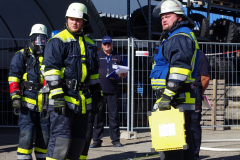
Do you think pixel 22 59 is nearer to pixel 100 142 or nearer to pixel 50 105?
pixel 50 105

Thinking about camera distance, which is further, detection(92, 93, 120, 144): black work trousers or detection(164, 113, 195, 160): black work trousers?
detection(92, 93, 120, 144): black work trousers

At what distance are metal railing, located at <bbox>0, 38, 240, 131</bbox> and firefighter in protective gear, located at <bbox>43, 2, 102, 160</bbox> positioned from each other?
149 inches

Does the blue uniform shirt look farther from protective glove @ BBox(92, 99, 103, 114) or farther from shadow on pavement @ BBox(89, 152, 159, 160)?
protective glove @ BBox(92, 99, 103, 114)

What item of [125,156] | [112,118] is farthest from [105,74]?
[125,156]

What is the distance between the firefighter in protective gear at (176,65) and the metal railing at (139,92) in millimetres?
3787

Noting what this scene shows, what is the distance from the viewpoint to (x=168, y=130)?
3697mm

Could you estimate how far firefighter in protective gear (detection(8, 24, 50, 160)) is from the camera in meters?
4.93

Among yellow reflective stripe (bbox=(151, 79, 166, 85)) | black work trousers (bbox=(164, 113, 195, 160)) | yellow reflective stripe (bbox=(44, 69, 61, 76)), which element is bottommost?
black work trousers (bbox=(164, 113, 195, 160))

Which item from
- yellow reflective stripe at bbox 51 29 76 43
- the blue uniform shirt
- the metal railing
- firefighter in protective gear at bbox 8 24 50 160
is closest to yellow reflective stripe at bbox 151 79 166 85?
yellow reflective stripe at bbox 51 29 76 43

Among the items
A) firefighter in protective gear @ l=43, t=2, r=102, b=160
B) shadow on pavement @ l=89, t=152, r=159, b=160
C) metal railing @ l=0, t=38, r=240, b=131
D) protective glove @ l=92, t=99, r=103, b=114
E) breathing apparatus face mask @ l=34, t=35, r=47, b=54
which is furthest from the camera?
metal railing @ l=0, t=38, r=240, b=131

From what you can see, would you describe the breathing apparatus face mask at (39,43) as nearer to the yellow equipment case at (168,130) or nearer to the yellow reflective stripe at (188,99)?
the yellow equipment case at (168,130)

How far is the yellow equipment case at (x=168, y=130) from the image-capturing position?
143 inches

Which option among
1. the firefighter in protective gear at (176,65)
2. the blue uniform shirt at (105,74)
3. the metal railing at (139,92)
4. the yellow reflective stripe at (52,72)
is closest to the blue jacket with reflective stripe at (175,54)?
the firefighter in protective gear at (176,65)

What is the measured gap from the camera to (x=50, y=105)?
3885mm
